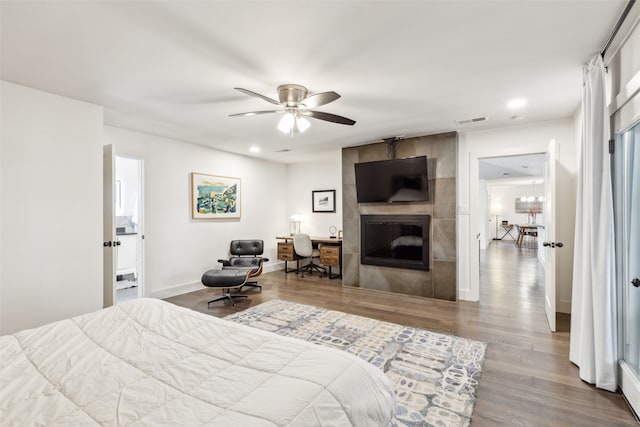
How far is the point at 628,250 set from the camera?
2205 mm

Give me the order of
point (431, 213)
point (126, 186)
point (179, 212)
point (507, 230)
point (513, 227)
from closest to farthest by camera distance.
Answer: point (431, 213) < point (179, 212) < point (126, 186) < point (513, 227) < point (507, 230)

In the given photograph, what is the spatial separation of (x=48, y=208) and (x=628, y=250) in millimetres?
5085

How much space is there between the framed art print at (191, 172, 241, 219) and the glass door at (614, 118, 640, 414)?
5.33m

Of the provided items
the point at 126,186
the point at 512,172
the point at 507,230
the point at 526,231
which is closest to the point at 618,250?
the point at 126,186

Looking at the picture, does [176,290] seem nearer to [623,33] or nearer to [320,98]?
[320,98]

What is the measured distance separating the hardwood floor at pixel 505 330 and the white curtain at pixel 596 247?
0.79ft

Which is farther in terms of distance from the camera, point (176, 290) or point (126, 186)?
point (126, 186)

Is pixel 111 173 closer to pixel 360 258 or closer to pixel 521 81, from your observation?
pixel 360 258

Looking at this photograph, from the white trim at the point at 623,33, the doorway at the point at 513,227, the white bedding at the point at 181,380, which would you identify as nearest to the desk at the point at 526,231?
the doorway at the point at 513,227

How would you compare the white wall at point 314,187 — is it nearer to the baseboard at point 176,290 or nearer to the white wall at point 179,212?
the white wall at point 179,212

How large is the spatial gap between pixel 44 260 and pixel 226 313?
2.00 m

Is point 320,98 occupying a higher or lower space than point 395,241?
higher

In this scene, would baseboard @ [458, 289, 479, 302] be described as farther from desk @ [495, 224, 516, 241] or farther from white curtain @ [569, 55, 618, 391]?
desk @ [495, 224, 516, 241]

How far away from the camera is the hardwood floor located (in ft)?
6.51
